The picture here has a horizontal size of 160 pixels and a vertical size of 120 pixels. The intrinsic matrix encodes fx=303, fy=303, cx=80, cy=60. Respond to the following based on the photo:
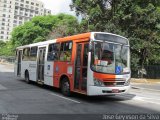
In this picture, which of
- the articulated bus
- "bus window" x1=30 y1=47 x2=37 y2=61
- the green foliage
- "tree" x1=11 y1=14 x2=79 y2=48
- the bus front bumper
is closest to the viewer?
the bus front bumper

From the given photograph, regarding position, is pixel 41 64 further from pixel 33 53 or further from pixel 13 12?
pixel 13 12

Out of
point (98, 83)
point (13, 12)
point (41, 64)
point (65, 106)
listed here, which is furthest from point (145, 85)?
point (13, 12)

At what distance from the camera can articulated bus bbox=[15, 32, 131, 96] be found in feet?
41.4

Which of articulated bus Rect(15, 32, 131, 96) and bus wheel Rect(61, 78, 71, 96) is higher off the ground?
articulated bus Rect(15, 32, 131, 96)

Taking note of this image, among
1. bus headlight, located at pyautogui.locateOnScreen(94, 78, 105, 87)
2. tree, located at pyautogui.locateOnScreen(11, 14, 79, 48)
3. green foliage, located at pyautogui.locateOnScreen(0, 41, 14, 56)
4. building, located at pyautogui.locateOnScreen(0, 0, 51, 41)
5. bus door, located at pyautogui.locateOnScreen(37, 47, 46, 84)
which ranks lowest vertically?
bus headlight, located at pyautogui.locateOnScreen(94, 78, 105, 87)

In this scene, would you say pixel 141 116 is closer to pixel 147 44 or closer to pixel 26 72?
pixel 26 72

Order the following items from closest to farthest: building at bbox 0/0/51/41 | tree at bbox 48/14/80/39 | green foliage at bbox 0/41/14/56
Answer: tree at bbox 48/14/80/39, green foliage at bbox 0/41/14/56, building at bbox 0/0/51/41

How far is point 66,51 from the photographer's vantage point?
15.0m

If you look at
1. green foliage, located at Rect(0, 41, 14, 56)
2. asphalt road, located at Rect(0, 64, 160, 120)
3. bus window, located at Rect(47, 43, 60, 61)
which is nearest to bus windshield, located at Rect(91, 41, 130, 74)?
asphalt road, located at Rect(0, 64, 160, 120)

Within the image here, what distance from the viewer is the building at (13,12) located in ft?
541

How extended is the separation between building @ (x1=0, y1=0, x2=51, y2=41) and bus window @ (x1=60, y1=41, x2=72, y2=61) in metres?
155

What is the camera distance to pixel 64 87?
14766 mm

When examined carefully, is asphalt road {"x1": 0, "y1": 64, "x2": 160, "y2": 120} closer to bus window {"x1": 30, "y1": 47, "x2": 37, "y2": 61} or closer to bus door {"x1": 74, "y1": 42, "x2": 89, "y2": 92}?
bus door {"x1": 74, "y1": 42, "x2": 89, "y2": 92}

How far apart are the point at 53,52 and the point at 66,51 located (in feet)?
5.92
